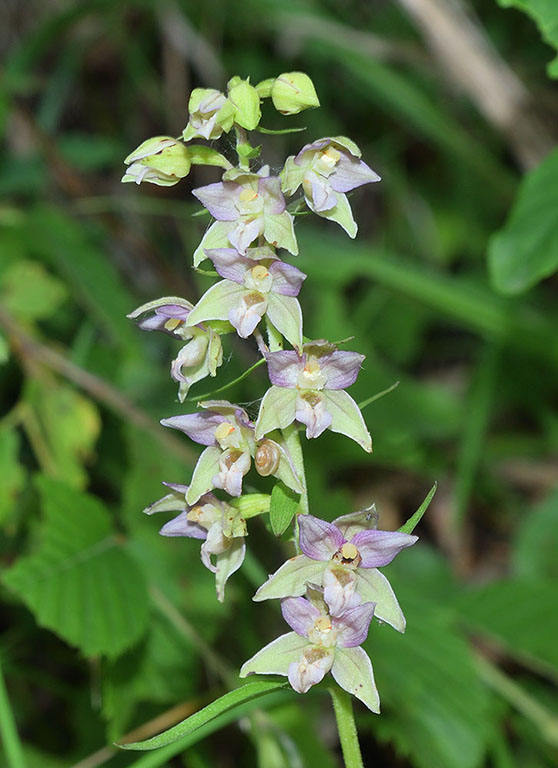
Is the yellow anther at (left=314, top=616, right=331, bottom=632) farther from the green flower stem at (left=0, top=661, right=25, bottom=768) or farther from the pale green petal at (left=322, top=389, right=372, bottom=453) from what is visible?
the green flower stem at (left=0, top=661, right=25, bottom=768)

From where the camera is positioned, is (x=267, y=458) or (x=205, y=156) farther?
(x=205, y=156)

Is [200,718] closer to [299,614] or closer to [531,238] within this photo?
[299,614]

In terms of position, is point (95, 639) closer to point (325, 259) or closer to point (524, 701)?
point (524, 701)

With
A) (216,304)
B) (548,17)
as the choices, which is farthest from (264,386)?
(216,304)

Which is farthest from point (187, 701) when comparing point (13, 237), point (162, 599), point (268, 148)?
point (268, 148)

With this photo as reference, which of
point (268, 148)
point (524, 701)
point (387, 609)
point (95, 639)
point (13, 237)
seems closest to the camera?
point (387, 609)

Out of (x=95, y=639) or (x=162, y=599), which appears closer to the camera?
(x=95, y=639)

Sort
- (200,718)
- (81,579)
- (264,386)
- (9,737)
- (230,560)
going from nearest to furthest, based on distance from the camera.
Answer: (200,718), (230,560), (9,737), (81,579), (264,386)

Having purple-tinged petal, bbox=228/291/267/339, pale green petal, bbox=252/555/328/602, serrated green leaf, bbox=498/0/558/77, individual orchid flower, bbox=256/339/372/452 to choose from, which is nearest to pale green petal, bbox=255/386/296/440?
individual orchid flower, bbox=256/339/372/452

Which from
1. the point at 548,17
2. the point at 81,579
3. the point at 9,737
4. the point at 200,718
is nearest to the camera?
the point at 200,718
